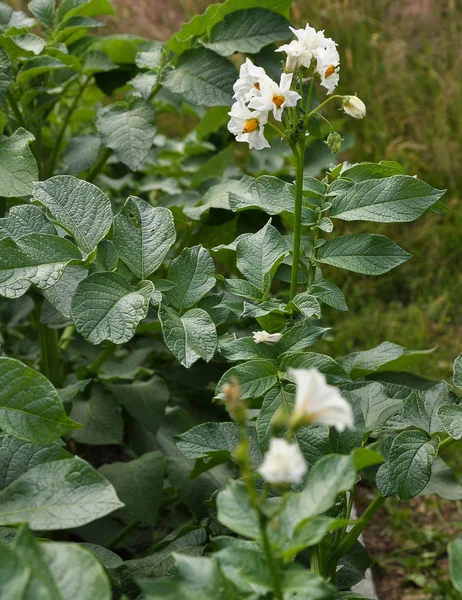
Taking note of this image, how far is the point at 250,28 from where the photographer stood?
4.60ft

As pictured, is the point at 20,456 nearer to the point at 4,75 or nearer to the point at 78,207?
the point at 78,207

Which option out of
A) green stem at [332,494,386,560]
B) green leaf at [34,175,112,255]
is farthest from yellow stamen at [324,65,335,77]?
green stem at [332,494,386,560]

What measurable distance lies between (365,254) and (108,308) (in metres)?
0.34

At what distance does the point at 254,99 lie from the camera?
974 millimetres

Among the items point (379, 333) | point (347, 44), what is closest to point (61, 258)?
point (379, 333)

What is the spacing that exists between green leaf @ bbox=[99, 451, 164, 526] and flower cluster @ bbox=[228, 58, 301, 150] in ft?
1.98

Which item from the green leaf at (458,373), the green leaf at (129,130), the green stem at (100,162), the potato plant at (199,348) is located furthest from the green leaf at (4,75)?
the green leaf at (458,373)

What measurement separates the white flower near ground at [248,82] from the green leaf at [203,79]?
0.37 m

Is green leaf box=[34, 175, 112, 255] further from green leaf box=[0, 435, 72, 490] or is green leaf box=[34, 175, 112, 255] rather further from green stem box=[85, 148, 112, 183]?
green stem box=[85, 148, 112, 183]

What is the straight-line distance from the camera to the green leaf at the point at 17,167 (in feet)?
3.89

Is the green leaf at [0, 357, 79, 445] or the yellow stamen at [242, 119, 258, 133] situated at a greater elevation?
the yellow stamen at [242, 119, 258, 133]

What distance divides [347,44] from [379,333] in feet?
5.44

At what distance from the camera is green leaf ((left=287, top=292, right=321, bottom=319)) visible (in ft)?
3.17

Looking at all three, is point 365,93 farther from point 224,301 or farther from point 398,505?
point 224,301
